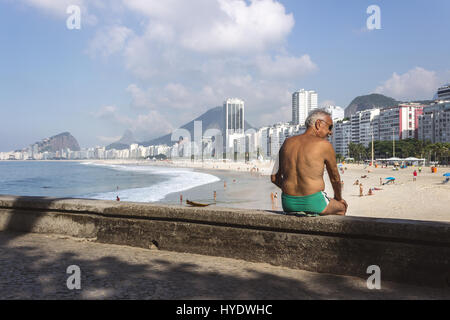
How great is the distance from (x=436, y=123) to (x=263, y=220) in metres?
134

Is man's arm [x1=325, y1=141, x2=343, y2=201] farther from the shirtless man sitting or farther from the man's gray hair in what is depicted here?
the man's gray hair

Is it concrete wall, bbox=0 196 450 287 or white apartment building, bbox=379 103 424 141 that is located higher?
white apartment building, bbox=379 103 424 141

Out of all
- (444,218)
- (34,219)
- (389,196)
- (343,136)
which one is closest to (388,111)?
(343,136)

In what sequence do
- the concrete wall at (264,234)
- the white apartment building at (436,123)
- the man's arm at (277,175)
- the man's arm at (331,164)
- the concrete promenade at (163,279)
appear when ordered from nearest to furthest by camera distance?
1. the concrete promenade at (163,279)
2. the concrete wall at (264,234)
3. the man's arm at (331,164)
4. the man's arm at (277,175)
5. the white apartment building at (436,123)

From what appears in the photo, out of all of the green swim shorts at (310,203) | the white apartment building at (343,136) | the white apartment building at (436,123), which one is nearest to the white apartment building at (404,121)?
the white apartment building at (436,123)

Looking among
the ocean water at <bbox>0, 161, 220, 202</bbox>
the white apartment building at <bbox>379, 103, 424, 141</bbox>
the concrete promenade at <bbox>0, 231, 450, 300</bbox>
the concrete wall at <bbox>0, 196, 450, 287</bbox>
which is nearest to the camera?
the concrete promenade at <bbox>0, 231, 450, 300</bbox>

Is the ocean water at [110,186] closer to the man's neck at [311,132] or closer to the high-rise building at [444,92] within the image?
the man's neck at [311,132]

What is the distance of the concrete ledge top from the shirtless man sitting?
0.54ft

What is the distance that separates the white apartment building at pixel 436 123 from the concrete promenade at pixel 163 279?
128398 mm

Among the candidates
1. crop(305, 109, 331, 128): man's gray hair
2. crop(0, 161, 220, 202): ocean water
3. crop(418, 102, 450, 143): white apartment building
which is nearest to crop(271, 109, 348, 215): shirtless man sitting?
crop(305, 109, 331, 128): man's gray hair

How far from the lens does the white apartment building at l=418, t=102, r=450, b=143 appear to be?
114500mm

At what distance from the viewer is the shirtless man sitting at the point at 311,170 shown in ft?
11.8
